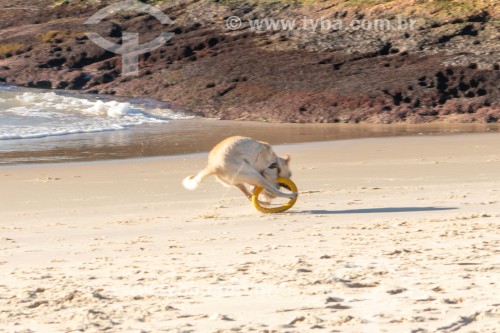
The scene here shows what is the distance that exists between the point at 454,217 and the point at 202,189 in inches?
118

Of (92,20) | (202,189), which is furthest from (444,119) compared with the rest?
(92,20)

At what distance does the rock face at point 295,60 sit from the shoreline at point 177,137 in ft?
2.67

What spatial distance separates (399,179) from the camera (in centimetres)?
1060

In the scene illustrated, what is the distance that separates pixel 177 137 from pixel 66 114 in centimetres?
416

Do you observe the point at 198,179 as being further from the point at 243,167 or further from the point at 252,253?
the point at 252,253

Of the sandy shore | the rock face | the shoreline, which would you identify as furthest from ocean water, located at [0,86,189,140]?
the sandy shore

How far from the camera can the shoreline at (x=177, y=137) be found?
45.1 feet

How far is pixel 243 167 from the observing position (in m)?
9.02

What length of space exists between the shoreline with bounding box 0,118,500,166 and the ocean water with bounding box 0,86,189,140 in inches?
25.0

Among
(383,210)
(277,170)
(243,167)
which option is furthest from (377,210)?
(243,167)

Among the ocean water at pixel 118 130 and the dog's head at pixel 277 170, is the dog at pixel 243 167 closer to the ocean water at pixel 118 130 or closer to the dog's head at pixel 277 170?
the dog's head at pixel 277 170

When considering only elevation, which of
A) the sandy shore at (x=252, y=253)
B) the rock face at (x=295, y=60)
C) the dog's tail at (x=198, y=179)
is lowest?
the sandy shore at (x=252, y=253)

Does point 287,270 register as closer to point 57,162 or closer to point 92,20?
point 57,162

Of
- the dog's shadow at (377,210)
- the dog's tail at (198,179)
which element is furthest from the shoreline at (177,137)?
the dog's shadow at (377,210)
